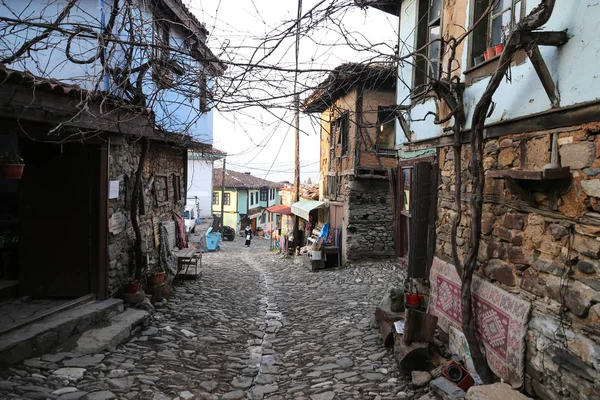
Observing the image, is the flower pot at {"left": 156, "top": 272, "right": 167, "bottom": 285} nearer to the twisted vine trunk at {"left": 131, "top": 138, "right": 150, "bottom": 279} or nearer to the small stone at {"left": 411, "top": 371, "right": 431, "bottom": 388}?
the twisted vine trunk at {"left": 131, "top": 138, "right": 150, "bottom": 279}

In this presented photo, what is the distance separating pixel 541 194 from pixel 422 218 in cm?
224

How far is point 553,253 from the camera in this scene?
3236 mm

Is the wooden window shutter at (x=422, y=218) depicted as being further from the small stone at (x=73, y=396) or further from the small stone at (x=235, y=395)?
the small stone at (x=73, y=396)

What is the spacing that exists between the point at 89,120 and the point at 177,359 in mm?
3445

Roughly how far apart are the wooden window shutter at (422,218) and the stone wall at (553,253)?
4.28 feet

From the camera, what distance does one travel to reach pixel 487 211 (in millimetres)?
4191

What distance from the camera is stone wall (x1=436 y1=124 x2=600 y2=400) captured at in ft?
9.26

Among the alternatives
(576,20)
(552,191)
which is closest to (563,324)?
(552,191)

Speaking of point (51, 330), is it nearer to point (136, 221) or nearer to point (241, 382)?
point (241, 382)

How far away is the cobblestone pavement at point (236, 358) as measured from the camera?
4.29m

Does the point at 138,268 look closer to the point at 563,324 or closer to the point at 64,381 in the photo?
the point at 64,381

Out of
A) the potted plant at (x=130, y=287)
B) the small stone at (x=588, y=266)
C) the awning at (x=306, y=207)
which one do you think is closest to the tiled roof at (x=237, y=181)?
the awning at (x=306, y=207)

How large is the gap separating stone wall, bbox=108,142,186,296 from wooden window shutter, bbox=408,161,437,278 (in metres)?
4.83

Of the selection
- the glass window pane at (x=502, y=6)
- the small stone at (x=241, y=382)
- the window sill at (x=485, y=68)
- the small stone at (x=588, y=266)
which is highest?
the glass window pane at (x=502, y=6)
